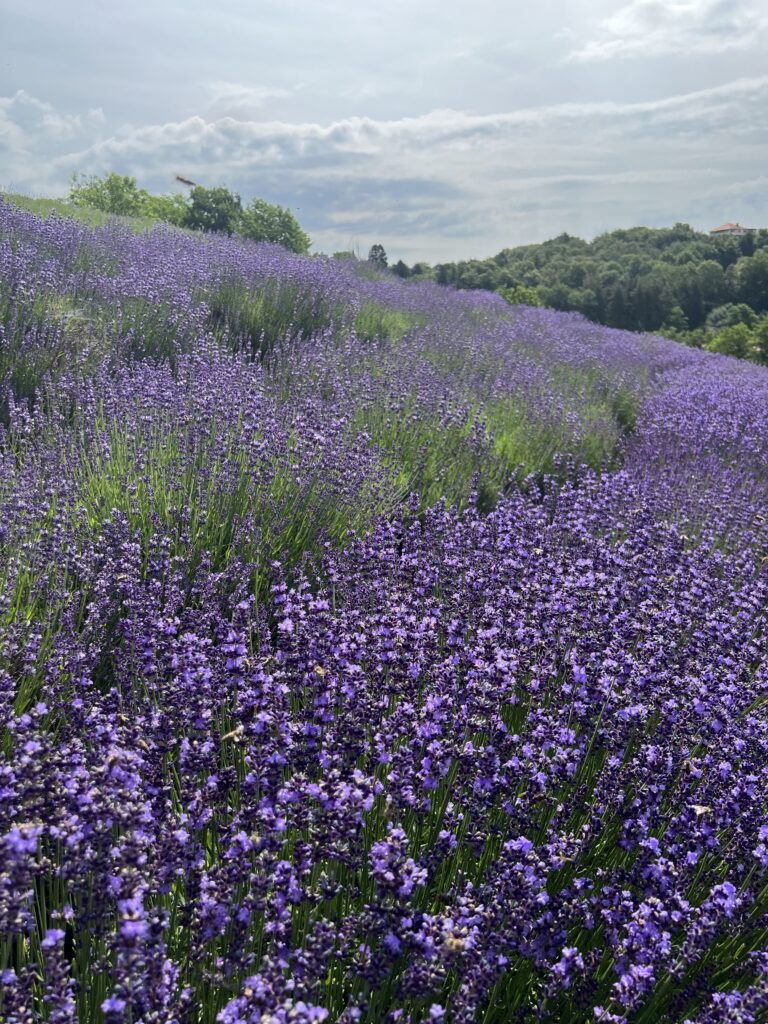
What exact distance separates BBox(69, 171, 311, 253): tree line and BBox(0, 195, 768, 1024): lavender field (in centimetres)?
2183

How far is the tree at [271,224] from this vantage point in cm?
3347

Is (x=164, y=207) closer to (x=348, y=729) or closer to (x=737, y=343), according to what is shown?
(x=737, y=343)

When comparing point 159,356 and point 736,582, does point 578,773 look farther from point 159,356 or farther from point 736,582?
point 159,356

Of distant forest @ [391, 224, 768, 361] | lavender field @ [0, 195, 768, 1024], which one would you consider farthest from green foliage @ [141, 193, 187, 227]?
lavender field @ [0, 195, 768, 1024]

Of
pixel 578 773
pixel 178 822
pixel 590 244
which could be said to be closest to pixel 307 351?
pixel 578 773

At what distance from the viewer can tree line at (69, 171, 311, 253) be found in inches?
1235

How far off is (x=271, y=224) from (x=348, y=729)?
35.9 meters

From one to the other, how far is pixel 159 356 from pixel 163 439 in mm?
2532

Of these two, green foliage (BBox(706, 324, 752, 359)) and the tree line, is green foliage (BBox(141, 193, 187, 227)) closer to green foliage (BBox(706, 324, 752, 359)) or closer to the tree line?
the tree line

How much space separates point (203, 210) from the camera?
3198 cm

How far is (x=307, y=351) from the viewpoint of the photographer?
7070 mm

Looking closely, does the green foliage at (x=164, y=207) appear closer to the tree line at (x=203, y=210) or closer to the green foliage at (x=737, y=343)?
the tree line at (x=203, y=210)

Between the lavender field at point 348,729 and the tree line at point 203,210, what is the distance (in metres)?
21.8

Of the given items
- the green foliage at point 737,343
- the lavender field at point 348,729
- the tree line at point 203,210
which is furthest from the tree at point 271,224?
the lavender field at point 348,729
